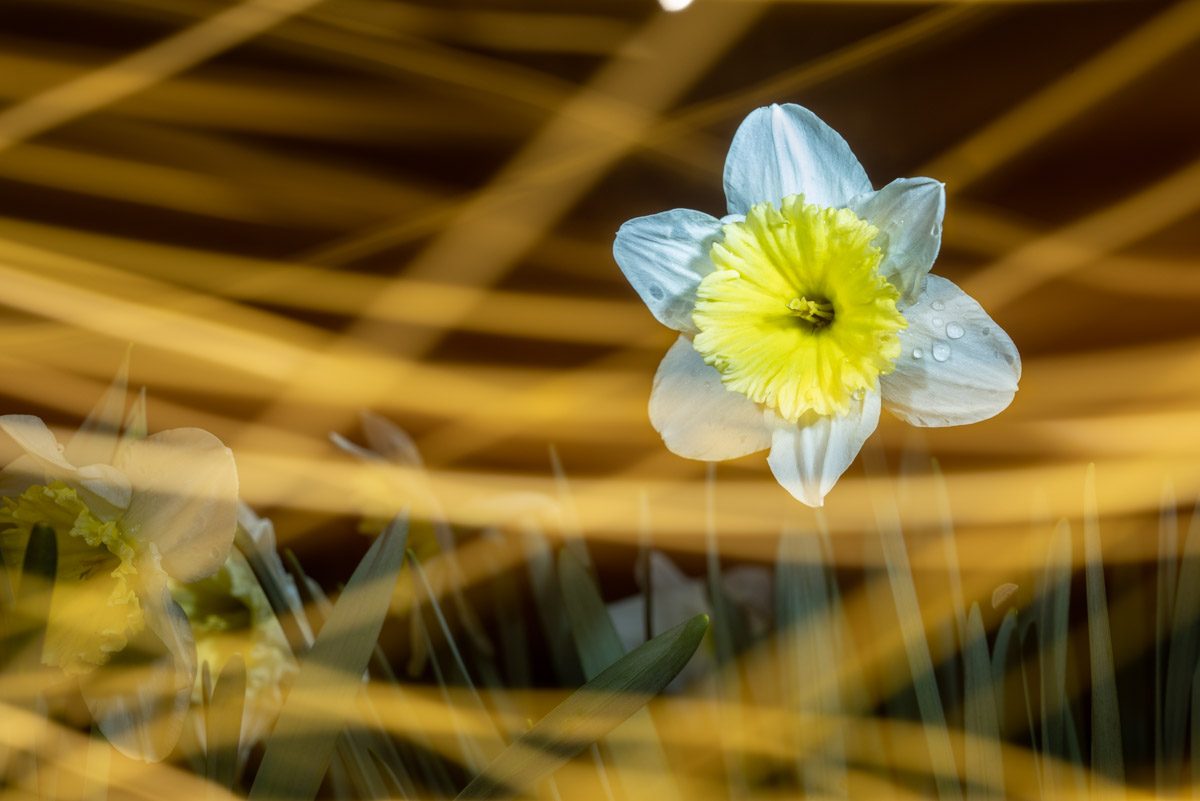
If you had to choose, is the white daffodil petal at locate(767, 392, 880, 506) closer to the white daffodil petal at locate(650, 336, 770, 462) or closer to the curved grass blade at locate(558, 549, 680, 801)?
the white daffodil petal at locate(650, 336, 770, 462)

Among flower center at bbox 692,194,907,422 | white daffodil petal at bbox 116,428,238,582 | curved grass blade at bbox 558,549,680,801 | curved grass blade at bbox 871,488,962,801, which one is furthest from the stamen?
white daffodil petal at bbox 116,428,238,582

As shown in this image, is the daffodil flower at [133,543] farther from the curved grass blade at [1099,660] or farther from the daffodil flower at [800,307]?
the curved grass blade at [1099,660]

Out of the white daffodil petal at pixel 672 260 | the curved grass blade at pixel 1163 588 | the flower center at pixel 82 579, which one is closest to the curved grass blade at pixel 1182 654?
the curved grass blade at pixel 1163 588

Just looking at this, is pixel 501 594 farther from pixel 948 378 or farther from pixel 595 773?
pixel 948 378

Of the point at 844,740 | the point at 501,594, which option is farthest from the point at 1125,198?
the point at 501,594

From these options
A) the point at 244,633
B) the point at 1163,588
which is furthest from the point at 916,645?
the point at 244,633
